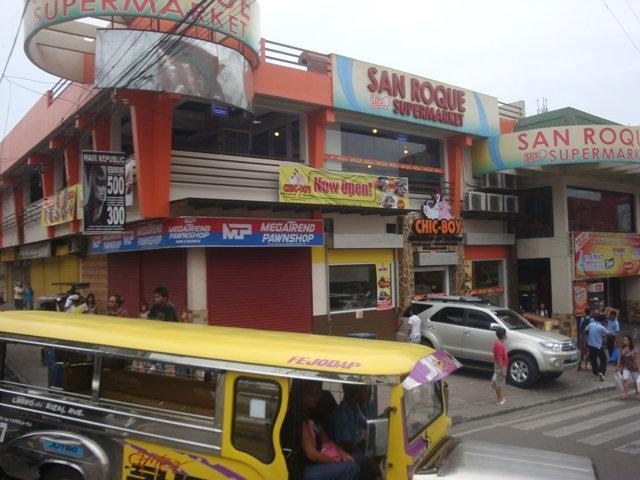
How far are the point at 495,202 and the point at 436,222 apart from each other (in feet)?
9.88

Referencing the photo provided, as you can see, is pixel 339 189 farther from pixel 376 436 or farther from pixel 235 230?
pixel 376 436

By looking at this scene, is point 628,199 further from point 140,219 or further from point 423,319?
point 140,219

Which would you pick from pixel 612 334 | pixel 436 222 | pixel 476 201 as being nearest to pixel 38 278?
pixel 436 222

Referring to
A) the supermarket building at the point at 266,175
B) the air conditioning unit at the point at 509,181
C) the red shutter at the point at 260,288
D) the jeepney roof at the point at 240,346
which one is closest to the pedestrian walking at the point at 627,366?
the supermarket building at the point at 266,175

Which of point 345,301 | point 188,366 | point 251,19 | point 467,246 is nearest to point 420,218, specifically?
point 467,246

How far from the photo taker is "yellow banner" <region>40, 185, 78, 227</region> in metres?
16.3

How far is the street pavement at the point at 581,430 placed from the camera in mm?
7699

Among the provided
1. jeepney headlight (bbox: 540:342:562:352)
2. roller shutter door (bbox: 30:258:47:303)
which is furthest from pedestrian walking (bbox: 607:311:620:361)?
roller shutter door (bbox: 30:258:47:303)

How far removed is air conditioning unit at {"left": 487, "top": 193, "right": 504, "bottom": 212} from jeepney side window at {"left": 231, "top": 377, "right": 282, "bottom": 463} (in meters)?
16.5

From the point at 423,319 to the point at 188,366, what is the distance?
10812 mm

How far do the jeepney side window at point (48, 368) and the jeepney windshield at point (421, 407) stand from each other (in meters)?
2.78

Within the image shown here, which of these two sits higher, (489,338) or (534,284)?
(534,284)

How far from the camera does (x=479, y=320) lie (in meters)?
13.4

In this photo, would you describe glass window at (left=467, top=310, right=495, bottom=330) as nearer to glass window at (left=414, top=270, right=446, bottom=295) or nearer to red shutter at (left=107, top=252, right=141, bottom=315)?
glass window at (left=414, top=270, right=446, bottom=295)
